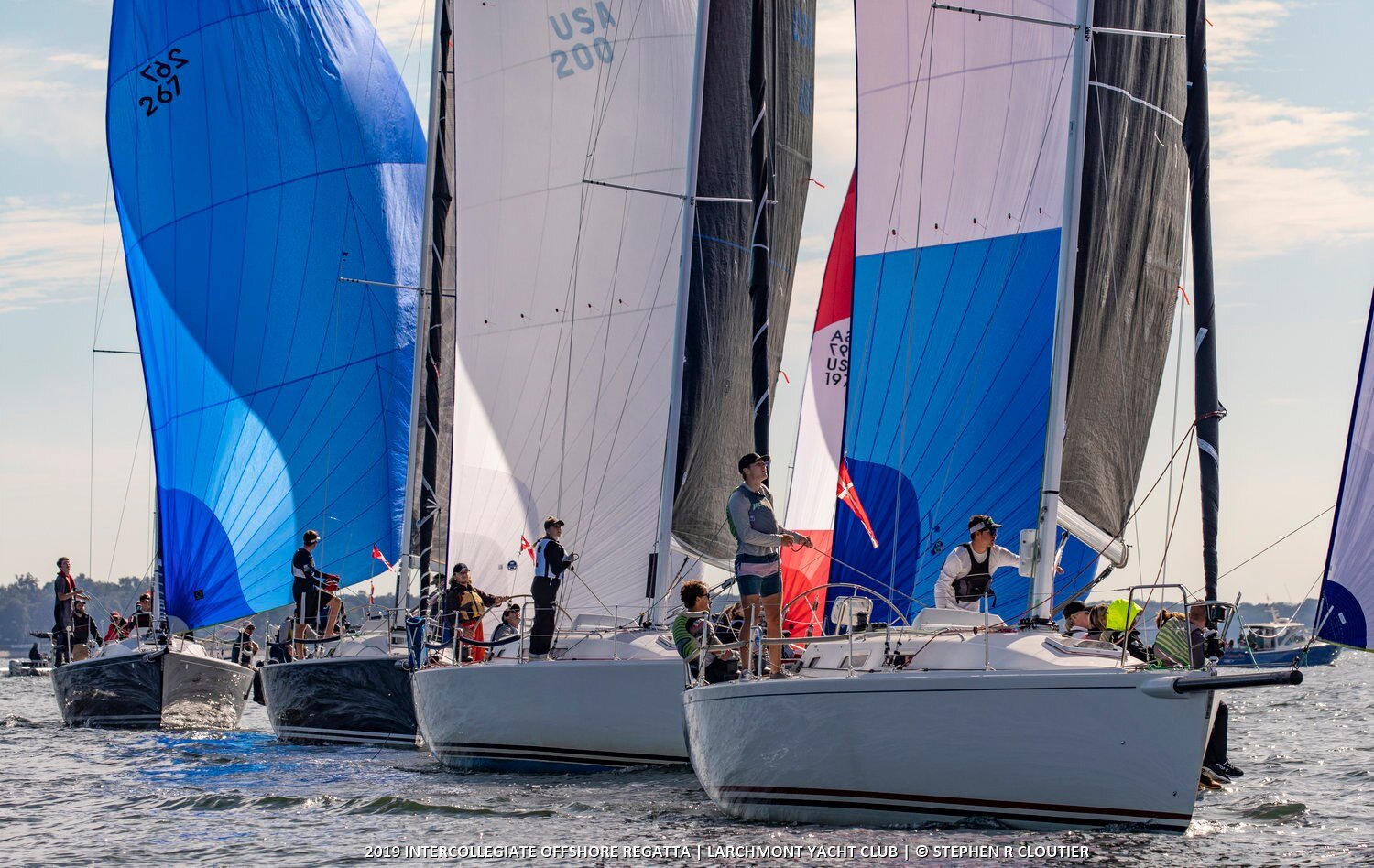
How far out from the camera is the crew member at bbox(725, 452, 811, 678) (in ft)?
36.7

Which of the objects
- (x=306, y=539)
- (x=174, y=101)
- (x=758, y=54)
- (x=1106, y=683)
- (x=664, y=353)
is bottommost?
(x=1106, y=683)

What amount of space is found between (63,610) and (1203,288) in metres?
15.9

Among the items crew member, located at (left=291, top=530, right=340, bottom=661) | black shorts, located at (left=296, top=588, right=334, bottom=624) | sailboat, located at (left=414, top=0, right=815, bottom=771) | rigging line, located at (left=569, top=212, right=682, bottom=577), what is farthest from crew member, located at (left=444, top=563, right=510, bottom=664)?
black shorts, located at (left=296, top=588, right=334, bottom=624)

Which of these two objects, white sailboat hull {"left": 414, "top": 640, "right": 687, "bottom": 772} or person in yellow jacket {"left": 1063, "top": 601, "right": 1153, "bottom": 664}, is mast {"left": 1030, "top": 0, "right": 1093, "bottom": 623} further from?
white sailboat hull {"left": 414, "top": 640, "right": 687, "bottom": 772}

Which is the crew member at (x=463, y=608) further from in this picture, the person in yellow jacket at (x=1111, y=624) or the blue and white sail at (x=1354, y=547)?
the blue and white sail at (x=1354, y=547)

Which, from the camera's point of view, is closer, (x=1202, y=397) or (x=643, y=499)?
(x=1202, y=397)

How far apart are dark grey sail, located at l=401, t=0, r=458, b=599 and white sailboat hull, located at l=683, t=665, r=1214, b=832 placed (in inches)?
414

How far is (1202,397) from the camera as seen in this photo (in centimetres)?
1469

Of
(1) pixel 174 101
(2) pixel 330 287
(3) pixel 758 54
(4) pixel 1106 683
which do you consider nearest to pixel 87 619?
(2) pixel 330 287

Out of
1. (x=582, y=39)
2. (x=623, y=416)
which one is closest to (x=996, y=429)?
(x=623, y=416)

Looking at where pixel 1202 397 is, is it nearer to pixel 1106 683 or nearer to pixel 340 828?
pixel 1106 683

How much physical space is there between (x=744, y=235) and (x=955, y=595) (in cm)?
653

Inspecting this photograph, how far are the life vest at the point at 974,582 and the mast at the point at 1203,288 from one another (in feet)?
12.0

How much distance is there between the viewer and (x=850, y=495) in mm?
14398
